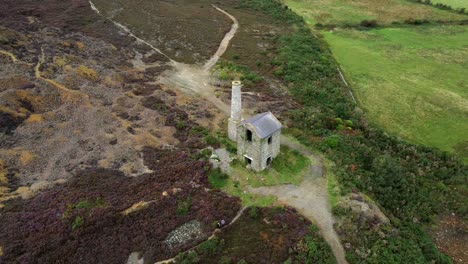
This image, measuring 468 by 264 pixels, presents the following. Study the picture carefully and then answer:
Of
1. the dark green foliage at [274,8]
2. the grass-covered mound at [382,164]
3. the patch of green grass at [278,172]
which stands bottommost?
the grass-covered mound at [382,164]

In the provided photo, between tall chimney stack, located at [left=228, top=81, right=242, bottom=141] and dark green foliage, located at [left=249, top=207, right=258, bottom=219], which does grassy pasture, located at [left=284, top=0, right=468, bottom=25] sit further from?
dark green foliage, located at [left=249, top=207, right=258, bottom=219]

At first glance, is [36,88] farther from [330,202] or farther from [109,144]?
[330,202]

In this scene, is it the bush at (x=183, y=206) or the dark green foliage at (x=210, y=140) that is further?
the dark green foliage at (x=210, y=140)

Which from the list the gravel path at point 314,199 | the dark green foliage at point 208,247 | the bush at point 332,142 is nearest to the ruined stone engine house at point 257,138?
the gravel path at point 314,199

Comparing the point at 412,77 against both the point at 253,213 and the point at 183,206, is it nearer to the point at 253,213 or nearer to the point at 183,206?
the point at 253,213

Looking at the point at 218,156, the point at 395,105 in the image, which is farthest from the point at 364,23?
A: the point at 218,156

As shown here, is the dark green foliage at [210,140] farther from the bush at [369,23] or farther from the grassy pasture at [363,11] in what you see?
the bush at [369,23]
